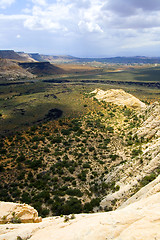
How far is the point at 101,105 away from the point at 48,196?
49.7 meters

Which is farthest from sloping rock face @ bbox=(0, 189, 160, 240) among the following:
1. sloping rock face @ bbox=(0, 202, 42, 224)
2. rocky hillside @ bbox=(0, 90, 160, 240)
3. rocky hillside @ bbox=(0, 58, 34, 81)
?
rocky hillside @ bbox=(0, 58, 34, 81)

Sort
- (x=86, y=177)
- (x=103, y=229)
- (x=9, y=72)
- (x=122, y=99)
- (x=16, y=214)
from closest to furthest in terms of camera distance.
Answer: (x=103, y=229), (x=16, y=214), (x=86, y=177), (x=122, y=99), (x=9, y=72)

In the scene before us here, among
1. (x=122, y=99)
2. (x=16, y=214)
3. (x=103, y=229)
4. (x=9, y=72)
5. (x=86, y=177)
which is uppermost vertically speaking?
(x=9, y=72)

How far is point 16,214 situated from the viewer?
41.8 feet

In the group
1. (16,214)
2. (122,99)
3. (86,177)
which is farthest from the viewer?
(122,99)

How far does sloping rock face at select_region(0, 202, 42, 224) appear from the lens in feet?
40.7

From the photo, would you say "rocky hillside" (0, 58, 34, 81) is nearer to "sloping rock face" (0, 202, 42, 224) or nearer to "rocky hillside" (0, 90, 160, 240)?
"rocky hillside" (0, 90, 160, 240)

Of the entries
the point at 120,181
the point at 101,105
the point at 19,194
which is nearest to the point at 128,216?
the point at 120,181

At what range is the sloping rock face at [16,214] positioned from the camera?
40.7ft

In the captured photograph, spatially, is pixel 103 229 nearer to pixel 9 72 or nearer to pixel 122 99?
pixel 122 99

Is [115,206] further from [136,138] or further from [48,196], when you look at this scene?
[136,138]

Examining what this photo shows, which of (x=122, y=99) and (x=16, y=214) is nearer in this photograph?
(x=16, y=214)

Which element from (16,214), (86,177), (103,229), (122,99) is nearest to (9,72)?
(122,99)

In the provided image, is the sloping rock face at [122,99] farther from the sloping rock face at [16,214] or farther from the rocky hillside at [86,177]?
the sloping rock face at [16,214]
